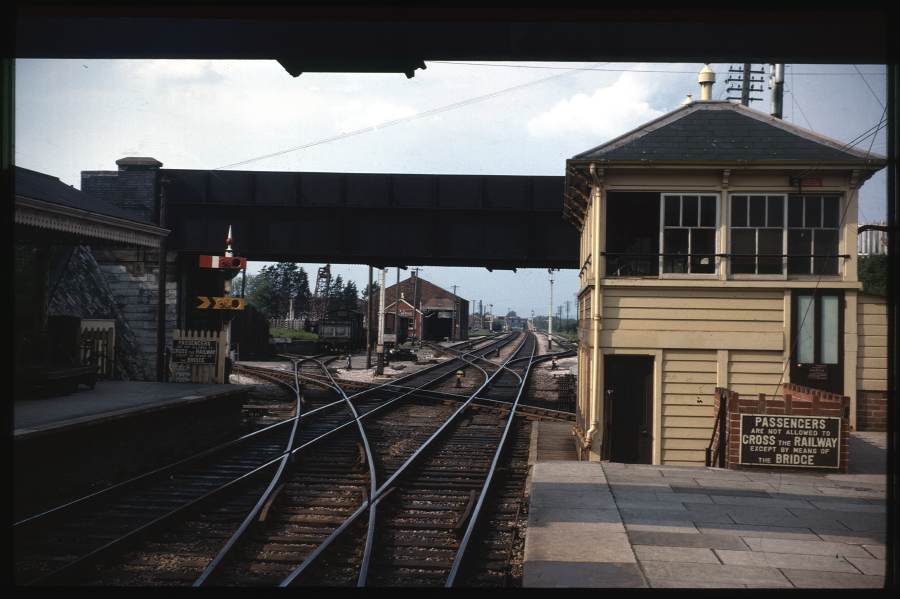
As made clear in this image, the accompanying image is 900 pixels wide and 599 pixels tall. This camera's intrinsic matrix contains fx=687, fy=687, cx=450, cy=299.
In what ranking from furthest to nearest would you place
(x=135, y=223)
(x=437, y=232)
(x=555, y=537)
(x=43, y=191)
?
(x=437, y=232), (x=135, y=223), (x=43, y=191), (x=555, y=537)

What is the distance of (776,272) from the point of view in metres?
11.9

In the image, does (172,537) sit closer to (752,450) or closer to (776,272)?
(752,450)

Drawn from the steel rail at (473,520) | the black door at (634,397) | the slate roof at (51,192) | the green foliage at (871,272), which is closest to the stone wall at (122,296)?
the slate roof at (51,192)

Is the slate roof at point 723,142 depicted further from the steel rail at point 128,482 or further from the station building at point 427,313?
the station building at point 427,313

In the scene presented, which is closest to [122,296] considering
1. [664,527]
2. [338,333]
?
[664,527]

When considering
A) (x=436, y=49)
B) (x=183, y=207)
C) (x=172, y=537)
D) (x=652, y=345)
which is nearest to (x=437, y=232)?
(x=183, y=207)

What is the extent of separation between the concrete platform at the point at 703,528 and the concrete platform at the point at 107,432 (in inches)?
258

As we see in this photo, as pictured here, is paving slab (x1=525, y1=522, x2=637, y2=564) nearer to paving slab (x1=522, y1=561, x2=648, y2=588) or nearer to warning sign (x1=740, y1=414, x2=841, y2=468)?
paving slab (x1=522, y1=561, x2=648, y2=588)

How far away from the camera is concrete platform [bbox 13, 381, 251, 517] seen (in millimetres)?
9102

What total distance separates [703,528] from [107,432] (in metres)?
8.89

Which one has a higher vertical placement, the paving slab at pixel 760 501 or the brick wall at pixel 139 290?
the brick wall at pixel 139 290

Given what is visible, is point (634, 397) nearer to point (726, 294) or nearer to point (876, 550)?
point (726, 294)

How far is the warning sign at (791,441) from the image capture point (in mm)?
9336

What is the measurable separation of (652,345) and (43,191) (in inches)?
473
